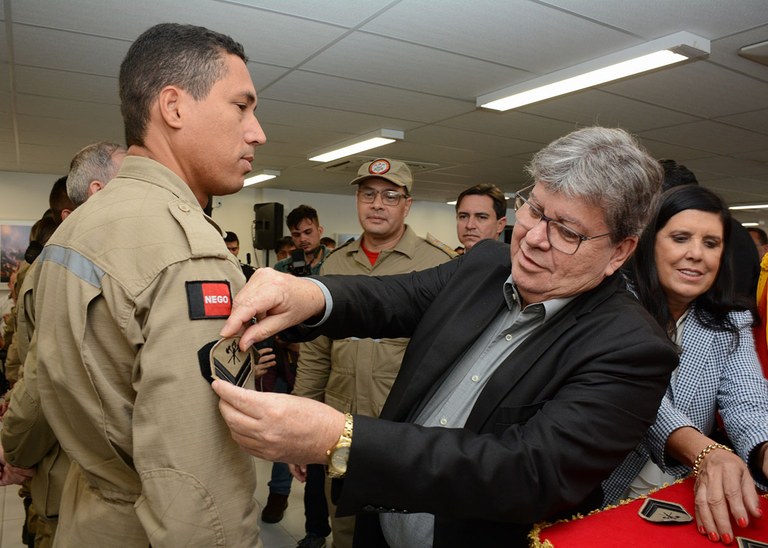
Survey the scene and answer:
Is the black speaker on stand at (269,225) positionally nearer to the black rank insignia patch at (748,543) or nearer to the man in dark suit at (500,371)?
the man in dark suit at (500,371)

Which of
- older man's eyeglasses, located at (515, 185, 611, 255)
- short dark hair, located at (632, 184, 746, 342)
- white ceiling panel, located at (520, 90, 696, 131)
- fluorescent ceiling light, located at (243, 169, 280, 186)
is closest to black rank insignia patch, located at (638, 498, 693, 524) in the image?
older man's eyeglasses, located at (515, 185, 611, 255)

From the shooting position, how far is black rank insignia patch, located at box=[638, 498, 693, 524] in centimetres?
96

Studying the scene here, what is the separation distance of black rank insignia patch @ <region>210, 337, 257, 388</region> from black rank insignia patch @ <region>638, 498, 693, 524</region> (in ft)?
2.51

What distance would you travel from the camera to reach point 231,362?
89cm

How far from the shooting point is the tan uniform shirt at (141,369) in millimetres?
855

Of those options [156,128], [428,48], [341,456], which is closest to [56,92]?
[428,48]

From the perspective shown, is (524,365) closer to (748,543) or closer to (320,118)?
(748,543)

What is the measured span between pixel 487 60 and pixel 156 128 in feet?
9.98

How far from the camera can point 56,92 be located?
4.33m

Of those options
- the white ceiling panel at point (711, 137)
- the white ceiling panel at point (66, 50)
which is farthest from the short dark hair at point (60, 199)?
the white ceiling panel at point (711, 137)

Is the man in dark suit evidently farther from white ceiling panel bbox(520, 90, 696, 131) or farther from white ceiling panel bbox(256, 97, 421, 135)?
white ceiling panel bbox(256, 97, 421, 135)

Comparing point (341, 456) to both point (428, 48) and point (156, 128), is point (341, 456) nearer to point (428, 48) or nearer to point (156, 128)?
point (156, 128)

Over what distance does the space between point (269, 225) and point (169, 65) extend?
8.37m

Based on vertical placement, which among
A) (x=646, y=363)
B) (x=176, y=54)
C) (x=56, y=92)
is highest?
(x=56, y=92)
